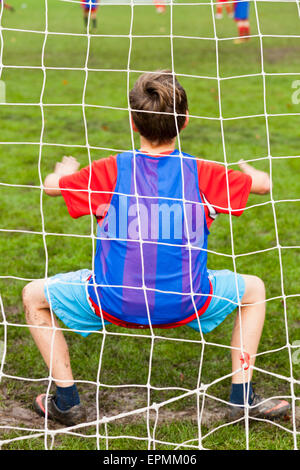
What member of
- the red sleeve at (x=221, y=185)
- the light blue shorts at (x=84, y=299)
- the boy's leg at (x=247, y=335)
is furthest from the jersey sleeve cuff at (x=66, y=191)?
the boy's leg at (x=247, y=335)

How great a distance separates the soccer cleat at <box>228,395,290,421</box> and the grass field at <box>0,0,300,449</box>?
0.04 metres

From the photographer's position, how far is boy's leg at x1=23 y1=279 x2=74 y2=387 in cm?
237

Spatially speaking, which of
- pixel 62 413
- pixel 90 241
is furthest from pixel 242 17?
pixel 62 413

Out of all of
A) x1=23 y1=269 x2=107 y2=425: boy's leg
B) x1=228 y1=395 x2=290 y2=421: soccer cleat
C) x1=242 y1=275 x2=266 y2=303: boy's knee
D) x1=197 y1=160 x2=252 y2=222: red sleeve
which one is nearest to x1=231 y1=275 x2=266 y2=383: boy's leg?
x1=242 y1=275 x2=266 y2=303: boy's knee

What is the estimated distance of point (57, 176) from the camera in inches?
90.3

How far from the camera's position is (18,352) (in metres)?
2.88

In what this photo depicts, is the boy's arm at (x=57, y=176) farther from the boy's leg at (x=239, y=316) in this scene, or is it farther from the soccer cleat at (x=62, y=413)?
the soccer cleat at (x=62, y=413)

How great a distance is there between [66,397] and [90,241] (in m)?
1.69

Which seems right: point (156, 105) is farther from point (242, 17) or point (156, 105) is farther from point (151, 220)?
point (242, 17)

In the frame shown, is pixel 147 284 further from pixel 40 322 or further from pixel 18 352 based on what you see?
pixel 18 352

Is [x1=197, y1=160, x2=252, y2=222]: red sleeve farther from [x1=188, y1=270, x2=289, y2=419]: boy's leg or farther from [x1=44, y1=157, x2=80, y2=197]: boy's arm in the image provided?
[x1=44, y1=157, x2=80, y2=197]: boy's arm
